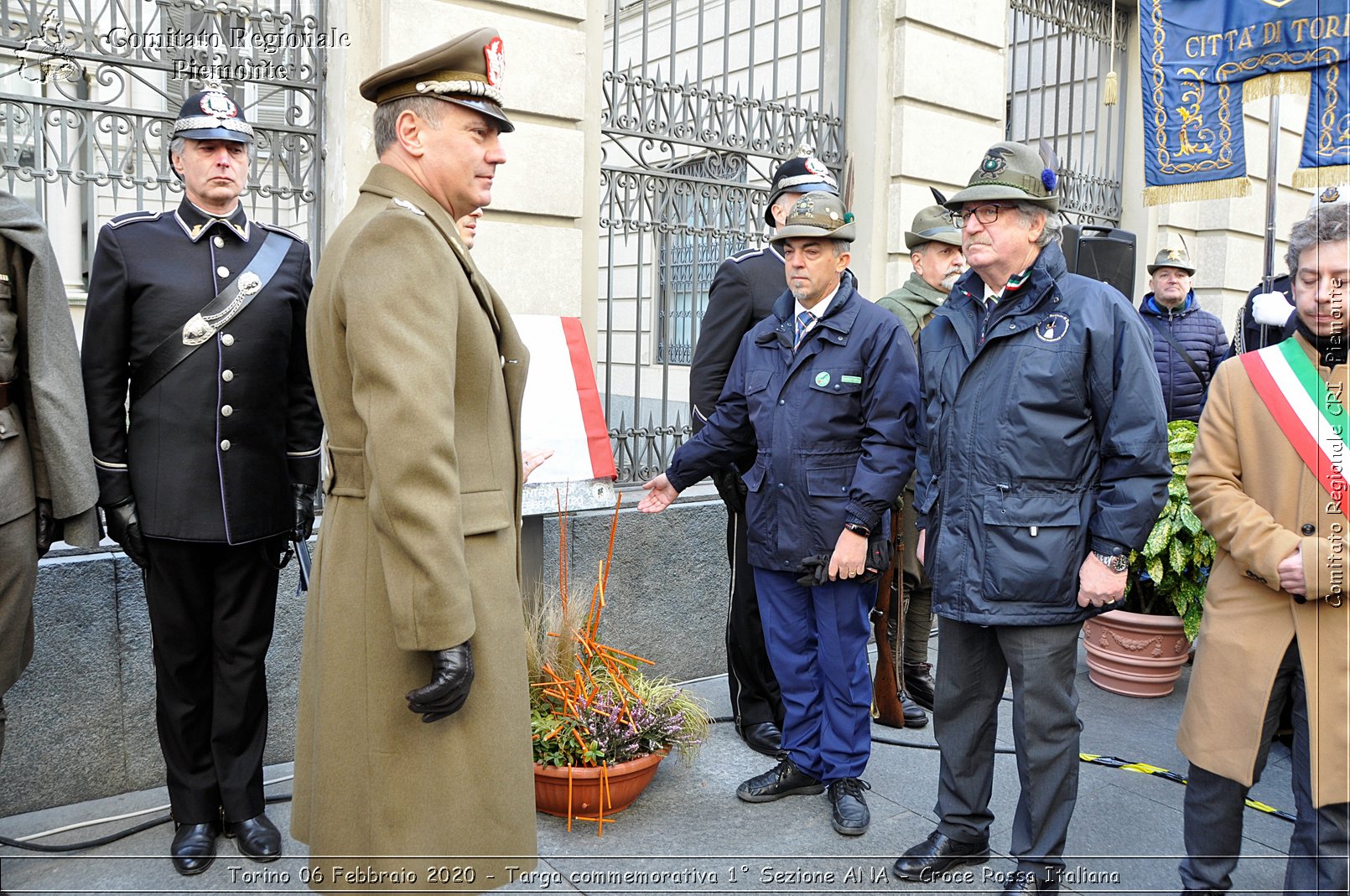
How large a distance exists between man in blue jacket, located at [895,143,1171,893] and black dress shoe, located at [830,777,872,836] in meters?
0.32

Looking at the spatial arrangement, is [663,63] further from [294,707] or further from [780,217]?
[294,707]

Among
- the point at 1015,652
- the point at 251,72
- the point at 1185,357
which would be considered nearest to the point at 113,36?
the point at 251,72

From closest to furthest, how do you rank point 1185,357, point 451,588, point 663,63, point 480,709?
point 451,588, point 480,709, point 1185,357, point 663,63

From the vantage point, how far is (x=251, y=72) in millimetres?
4598

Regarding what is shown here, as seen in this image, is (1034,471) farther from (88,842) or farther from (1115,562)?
(88,842)

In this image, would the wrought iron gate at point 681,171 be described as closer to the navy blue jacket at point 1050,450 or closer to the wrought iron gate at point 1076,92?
the wrought iron gate at point 1076,92

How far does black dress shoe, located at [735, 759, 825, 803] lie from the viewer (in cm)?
412

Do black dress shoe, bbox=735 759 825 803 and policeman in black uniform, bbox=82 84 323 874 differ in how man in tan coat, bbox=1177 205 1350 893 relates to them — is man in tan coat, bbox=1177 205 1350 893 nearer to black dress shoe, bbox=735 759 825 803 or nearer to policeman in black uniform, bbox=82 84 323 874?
black dress shoe, bbox=735 759 825 803

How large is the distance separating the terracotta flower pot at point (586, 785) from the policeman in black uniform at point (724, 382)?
32.2 inches

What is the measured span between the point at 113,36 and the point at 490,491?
303cm

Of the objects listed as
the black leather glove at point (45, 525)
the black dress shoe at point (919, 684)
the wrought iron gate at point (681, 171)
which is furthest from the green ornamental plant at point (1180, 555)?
the black leather glove at point (45, 525)

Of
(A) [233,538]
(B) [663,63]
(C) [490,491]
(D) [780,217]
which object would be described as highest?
(B) [663,63]

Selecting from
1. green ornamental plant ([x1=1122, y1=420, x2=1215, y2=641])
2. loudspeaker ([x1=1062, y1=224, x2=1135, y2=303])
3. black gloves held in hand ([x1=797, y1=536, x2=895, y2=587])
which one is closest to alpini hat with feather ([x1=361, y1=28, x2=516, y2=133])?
black gloves held in hand ([x1=797, y1=536, x2=895, y2=587])

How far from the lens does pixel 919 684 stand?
5.32 meters
